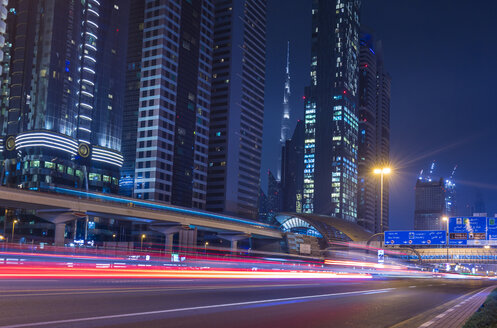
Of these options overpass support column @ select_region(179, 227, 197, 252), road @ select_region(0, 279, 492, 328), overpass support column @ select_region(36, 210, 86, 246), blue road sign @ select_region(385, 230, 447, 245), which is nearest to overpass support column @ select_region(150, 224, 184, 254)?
overpass support column @ select_region(179, 227, 197, 252)

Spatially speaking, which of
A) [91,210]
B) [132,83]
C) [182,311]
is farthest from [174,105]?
[182,311]

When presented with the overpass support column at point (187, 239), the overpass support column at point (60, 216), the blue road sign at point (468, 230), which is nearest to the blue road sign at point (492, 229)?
the blue road sign at point (468, 230)

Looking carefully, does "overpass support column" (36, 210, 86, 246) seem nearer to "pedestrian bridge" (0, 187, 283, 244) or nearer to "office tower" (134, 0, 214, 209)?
"pedestrian bridge" (0, 187, 283, 244)

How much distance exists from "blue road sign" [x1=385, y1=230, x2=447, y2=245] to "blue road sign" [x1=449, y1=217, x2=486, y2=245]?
7.23 meters

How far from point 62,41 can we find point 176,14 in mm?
36152

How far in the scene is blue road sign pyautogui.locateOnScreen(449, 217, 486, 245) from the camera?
69.2 meters

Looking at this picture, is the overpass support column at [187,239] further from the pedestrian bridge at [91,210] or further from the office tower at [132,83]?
the office tower at [132,83]

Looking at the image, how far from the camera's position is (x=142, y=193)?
492 feet

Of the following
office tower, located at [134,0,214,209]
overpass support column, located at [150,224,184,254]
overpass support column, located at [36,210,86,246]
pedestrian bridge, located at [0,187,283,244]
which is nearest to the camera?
pedestrian bridge, located at [0,187,283,244]

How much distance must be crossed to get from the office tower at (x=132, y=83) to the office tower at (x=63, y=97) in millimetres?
6955

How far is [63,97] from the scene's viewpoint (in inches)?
5925

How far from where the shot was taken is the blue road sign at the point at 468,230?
69.2 meters

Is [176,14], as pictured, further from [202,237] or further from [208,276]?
[208,276]

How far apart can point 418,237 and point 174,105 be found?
98.8m
